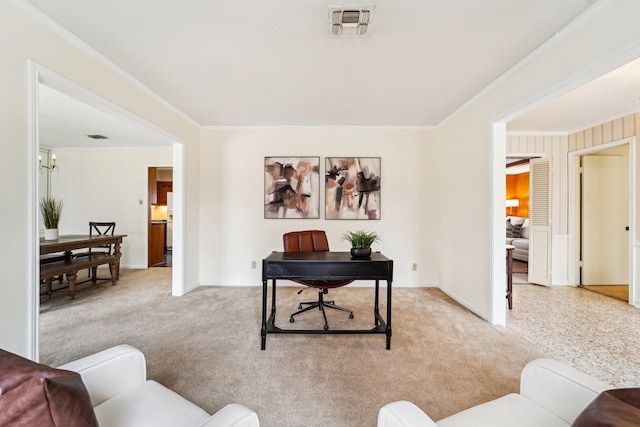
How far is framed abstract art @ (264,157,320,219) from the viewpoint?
3.98m

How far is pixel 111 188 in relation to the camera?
5.32m

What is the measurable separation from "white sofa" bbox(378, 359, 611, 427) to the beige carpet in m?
0.64

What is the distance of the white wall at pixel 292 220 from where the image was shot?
3992 millimetres

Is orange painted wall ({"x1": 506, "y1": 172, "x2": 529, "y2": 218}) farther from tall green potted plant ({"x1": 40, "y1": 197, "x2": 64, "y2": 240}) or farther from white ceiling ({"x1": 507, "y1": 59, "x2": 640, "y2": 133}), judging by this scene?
tall green potted plant ({"x1": 40, "y1": 197, "x2": 64, "y2": 240})

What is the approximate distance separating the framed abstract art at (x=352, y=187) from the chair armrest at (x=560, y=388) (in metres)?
2.98

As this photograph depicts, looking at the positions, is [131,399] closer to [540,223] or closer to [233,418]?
[233,418]

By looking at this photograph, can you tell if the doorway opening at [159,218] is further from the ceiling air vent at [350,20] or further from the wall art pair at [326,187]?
the ceiling air vent at [350,20]

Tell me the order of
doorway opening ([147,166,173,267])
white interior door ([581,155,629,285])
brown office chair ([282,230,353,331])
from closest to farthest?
brown office chair ([282,230,353,331])
white interior door ([581,155,629,285])
doorway opening ([147,166,173,267])

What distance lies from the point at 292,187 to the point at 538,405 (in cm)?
343

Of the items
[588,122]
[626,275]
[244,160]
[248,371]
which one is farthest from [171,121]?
[626,275]

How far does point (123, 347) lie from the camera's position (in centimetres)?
116

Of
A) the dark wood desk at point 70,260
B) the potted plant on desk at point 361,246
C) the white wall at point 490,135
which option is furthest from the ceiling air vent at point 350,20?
the dark wood desk at point 70,260

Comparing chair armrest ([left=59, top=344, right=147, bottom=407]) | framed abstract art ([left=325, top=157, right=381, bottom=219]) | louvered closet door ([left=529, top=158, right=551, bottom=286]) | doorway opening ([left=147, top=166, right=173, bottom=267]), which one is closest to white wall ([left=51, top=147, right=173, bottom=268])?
doorway opening ([left=147, top=166, right=173, bottom=267])

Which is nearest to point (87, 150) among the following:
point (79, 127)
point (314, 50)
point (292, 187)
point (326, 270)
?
point (79, 127)
